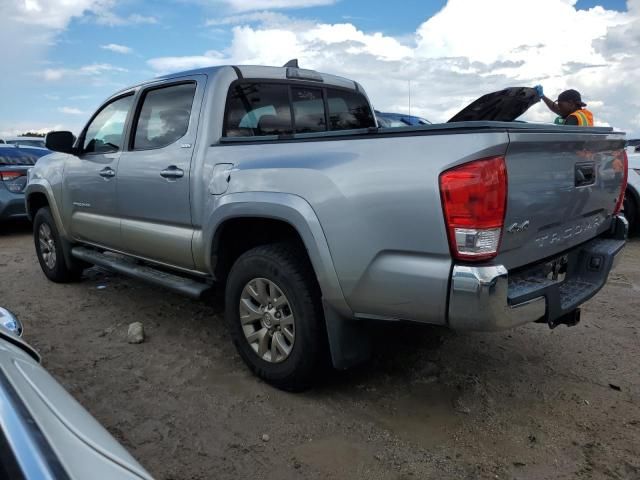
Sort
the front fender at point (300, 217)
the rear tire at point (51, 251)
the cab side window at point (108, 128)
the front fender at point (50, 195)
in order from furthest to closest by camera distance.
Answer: the rear tire at point (51, 251) → the front fender at point (50, 195) → the cab side window at point (108, 128) → the front fender at point (300, 217)

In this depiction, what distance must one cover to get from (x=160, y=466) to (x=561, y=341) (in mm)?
2886

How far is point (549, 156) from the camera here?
2.42 metres

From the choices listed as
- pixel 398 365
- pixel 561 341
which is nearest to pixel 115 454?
pixel 398 365

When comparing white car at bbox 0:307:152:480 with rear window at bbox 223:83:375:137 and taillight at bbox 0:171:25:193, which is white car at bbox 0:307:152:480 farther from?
taillight at bbox 0:171:25:193

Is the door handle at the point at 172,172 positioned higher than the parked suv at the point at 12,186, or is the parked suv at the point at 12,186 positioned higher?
the door handle at the point at 172,172

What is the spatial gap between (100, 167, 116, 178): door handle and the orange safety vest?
187 inches

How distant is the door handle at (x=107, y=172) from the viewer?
418 centimetres

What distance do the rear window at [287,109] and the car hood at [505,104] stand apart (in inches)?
42.8

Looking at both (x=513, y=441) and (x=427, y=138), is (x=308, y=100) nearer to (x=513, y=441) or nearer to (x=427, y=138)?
(x=427, y=138)

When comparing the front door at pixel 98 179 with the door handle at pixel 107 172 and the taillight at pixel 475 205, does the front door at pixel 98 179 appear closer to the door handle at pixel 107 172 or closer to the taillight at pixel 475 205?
the door handle at pixel 107 172

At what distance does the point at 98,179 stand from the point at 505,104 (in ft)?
10.6

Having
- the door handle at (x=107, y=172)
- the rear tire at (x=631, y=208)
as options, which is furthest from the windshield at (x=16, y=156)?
the rear tire at (x=631, y=208)

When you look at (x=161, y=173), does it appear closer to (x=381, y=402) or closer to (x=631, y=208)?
(x=381, y=402)

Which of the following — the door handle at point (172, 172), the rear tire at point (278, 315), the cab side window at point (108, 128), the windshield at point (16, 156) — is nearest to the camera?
the rear tire at point (278, 315)
